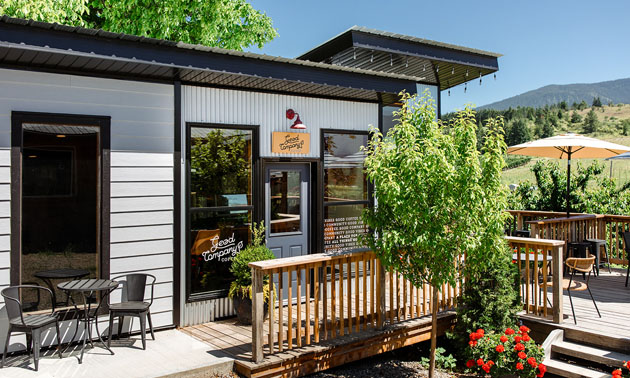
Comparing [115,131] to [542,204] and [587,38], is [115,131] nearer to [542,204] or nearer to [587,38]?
[542,204]

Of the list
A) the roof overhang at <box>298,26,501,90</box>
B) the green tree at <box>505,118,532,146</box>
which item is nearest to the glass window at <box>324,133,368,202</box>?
the roof overhang at <box>298,26,501,90</box>

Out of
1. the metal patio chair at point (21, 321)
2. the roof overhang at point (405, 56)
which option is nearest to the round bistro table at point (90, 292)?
the metal patio chair at point (21, 321)

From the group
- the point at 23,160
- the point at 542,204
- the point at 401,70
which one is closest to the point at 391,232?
the point at 23,160

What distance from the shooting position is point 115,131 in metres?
5.48

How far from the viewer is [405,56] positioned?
9.36m

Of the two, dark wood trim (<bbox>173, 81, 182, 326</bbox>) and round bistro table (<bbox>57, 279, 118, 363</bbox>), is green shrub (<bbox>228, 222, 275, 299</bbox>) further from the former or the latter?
round bistro table (<bbox>57, 279, 118, 363</bbox>)

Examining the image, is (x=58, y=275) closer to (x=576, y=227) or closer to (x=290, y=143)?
→ (x=290, y=143)

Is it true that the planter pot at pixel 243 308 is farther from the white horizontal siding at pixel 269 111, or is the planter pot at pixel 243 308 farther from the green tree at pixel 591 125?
the green tree at pixel 591 125

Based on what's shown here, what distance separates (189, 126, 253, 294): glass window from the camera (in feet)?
19.9

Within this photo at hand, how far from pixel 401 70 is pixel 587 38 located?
58178 mm

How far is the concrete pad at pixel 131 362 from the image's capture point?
175 inches

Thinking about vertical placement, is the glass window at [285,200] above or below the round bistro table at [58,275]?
above

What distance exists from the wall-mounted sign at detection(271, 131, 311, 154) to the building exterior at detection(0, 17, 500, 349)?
0.07 ft

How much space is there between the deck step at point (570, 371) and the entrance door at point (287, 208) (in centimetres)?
350
